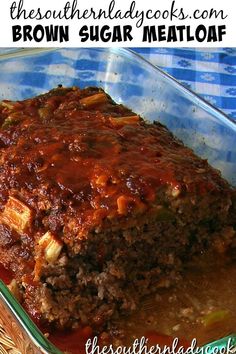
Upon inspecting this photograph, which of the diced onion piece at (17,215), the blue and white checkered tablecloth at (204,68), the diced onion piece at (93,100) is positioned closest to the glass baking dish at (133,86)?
the diced onion piece at (93,100)

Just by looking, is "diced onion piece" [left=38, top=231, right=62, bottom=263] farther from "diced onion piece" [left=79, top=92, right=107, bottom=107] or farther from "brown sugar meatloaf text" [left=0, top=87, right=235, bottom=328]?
"diced onion piece" [left=79, top=92, right=107, bottom=107]

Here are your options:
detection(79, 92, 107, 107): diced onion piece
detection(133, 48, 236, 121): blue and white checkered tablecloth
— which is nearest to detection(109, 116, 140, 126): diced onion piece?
detection(79, 92, 107, 107): diced onion piece

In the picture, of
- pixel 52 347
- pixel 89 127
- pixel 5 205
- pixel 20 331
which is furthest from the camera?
pixel 89 127

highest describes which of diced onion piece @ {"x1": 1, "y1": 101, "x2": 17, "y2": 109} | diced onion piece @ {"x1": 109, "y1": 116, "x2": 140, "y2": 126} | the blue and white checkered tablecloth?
diced onion piece @ {"x1": 1, "y1": 101, "x2": 17, "y2": 109}

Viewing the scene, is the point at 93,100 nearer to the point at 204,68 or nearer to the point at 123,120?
the point at 123,120

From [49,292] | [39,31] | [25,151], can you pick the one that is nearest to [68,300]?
[49,292]

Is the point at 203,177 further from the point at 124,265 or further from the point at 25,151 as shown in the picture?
the point at 25,151
